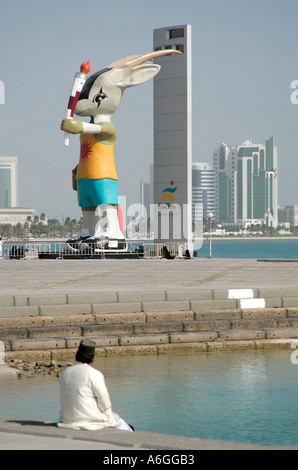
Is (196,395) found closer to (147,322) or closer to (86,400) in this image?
(86,400)

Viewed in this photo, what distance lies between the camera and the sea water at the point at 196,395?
29.8 feet

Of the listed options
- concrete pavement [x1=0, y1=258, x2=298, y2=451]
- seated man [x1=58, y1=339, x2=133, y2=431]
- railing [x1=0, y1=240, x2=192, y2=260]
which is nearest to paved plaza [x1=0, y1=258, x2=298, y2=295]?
concrete pavement [x1=0, y1=258, x2=298, y2=451]

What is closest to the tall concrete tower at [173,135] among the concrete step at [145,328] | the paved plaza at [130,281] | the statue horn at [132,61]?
the statue horn at [132,61]

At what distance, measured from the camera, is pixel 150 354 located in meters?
14.0

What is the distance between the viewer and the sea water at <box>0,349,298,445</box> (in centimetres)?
909

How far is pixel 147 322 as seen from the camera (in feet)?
49.3

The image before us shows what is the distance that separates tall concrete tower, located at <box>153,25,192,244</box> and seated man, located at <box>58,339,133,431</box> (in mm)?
33264

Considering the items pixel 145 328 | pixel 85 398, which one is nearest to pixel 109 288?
pixel 145 328

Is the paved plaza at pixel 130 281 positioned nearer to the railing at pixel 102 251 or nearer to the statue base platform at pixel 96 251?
the statue base platform at pixel 96 251

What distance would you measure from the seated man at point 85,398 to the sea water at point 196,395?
5.91ft

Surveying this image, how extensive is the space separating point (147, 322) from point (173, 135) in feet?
87.5

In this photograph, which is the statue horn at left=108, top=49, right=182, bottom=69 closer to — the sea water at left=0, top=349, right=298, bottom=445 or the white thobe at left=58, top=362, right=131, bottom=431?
the sea water at left=0, top=349, right=298, bottom=445

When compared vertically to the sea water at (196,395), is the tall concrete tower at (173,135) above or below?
above
